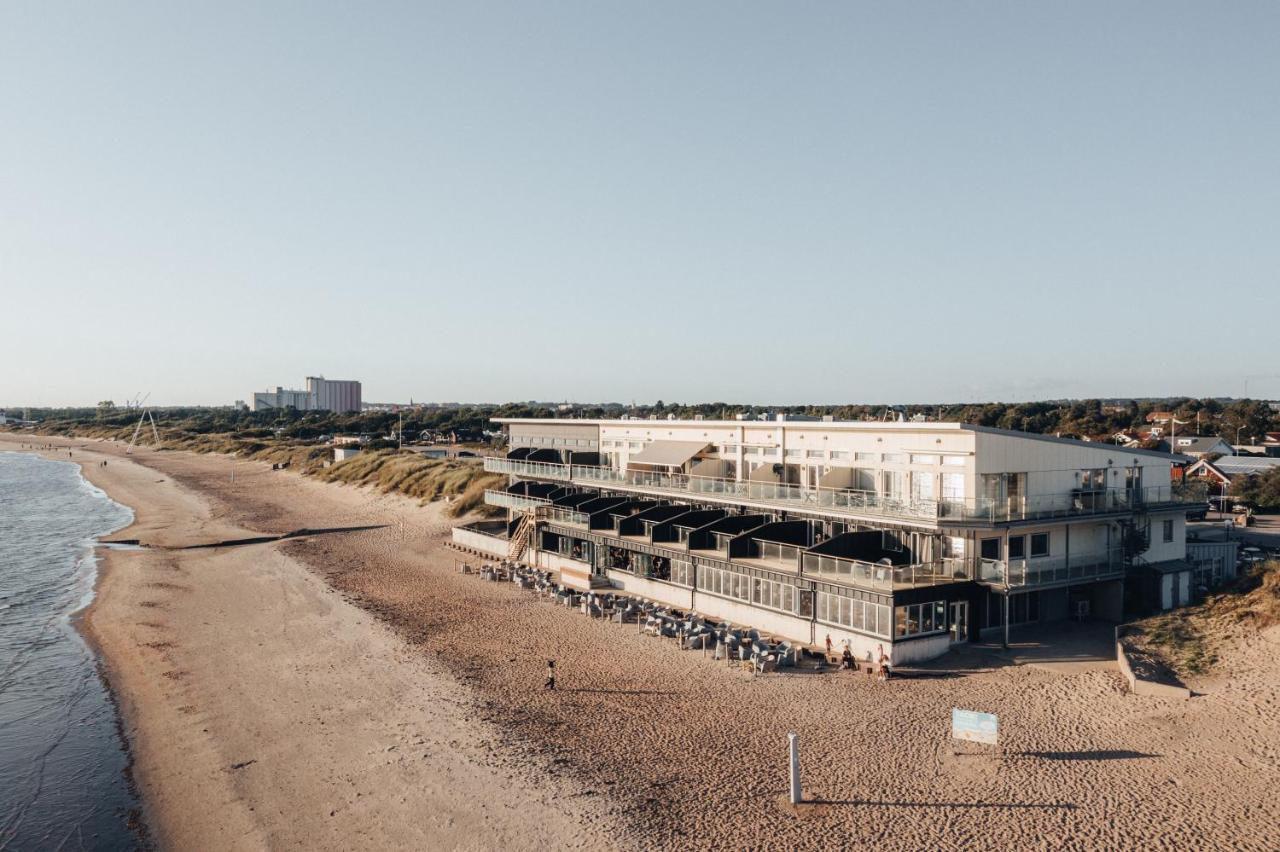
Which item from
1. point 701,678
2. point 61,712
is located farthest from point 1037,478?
point 61,712

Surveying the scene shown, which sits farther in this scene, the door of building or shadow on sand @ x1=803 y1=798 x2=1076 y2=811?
the door of building

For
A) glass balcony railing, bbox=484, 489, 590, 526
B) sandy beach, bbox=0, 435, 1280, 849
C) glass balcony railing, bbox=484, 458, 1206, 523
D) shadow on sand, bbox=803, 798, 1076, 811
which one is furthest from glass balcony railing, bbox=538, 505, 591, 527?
shadow on sand, bbox=803, 798, 1076, 811

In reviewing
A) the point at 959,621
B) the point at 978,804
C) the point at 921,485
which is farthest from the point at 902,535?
the point at 978,804

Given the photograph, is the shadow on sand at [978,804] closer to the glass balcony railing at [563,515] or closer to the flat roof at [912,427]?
the flat roof at [912,427]

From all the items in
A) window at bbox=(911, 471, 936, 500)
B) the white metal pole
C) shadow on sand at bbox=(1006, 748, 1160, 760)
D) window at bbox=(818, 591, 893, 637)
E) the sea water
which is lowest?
the sea water

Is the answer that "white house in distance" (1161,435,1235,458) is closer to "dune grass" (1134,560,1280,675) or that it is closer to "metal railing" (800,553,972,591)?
"dune grass" (1134,560,1280,675)

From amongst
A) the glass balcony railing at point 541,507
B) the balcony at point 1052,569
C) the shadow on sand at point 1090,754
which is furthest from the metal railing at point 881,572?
the glass balcony railing at point 541,507
